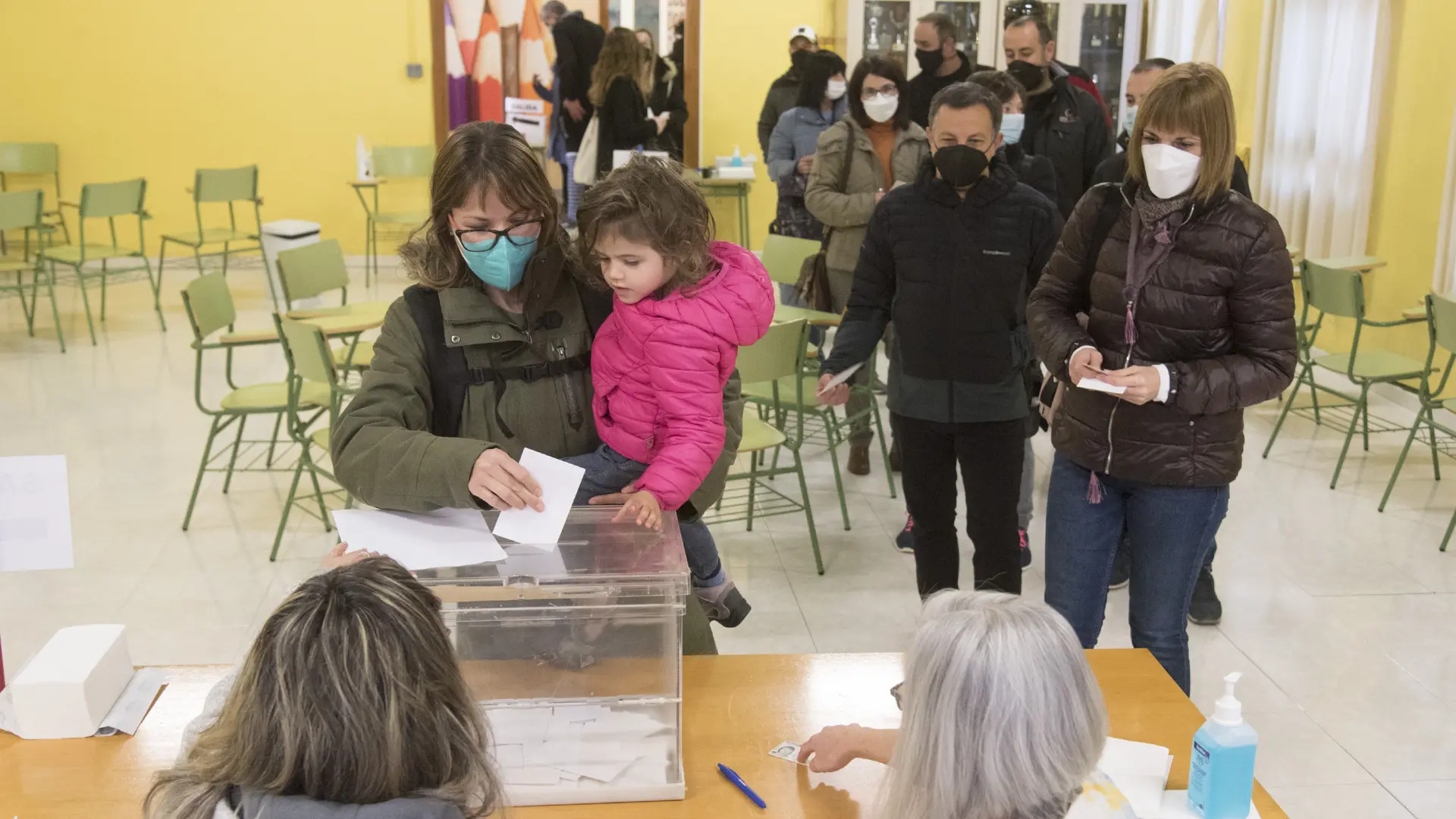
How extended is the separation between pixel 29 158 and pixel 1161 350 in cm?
939

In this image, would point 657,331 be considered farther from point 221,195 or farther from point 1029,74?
point 221,195

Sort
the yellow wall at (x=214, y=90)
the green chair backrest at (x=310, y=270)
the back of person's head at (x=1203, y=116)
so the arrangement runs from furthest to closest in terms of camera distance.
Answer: the yellow wall at (x=214, y=90)
the green chair backrest at (x=310, y=270)
the back of person's head at (x=1203, y=116)

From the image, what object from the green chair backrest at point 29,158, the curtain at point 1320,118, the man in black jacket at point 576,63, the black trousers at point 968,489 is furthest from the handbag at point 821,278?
the green chair backrest at point 29,158

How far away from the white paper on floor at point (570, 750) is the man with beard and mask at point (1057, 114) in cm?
376

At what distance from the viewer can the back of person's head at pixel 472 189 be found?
1.90 meters

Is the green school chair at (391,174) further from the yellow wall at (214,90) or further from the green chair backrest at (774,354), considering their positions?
the green chair backrest at (774,354)

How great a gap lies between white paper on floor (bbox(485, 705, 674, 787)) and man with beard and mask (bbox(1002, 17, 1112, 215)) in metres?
3.76

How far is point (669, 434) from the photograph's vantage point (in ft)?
6.75

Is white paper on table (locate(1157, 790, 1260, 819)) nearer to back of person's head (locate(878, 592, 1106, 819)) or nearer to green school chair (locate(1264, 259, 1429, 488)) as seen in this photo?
back of person's head (locate(878, 592, 1106, 819))

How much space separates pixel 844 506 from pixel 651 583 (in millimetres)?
3094

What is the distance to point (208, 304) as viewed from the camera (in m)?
4.68

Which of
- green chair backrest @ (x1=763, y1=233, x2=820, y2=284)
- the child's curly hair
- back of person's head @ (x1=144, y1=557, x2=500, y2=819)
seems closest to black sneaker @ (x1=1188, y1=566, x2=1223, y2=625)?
green chair backrest @ (x1=763, y1=233, x2=820, y2=284)

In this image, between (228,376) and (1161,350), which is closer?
(1161,350)

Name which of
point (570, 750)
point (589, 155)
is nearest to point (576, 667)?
point (570, 750)
